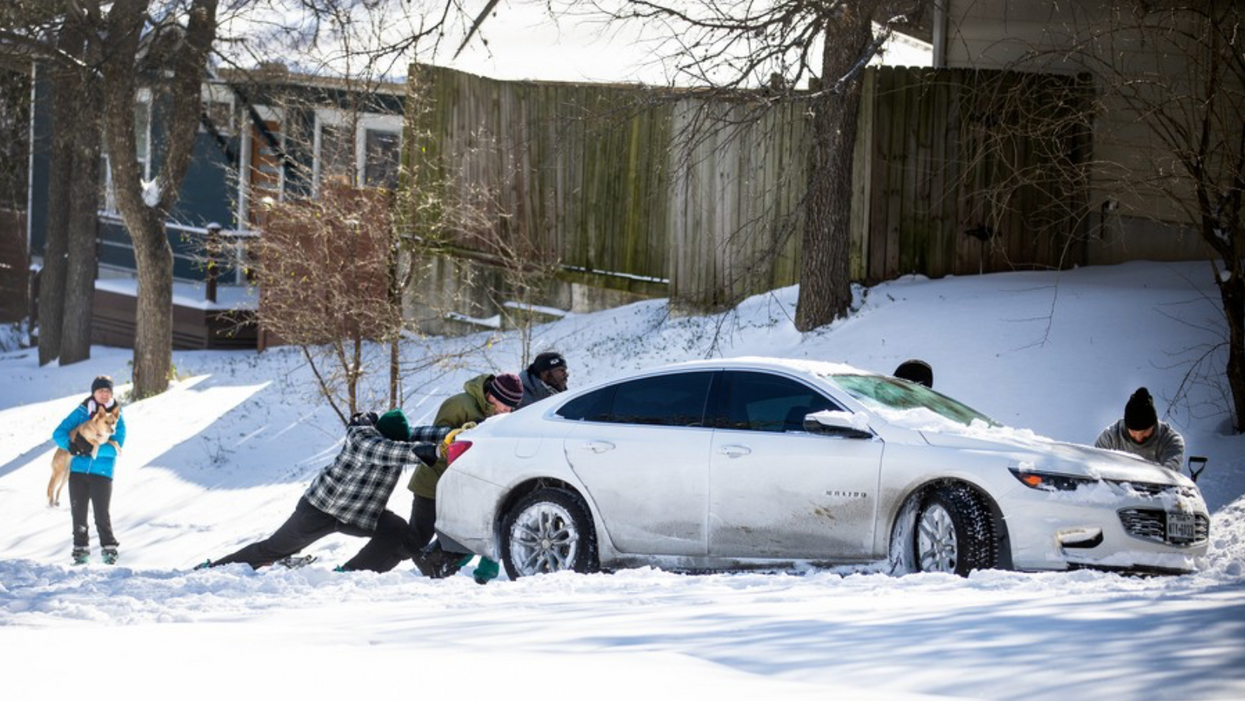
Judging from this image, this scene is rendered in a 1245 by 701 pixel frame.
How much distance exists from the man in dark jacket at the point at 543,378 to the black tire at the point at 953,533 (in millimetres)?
3389

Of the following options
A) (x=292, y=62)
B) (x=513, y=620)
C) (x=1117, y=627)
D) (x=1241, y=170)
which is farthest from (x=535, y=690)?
(x=292, y=62)

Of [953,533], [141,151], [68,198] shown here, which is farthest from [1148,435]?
[141,151]

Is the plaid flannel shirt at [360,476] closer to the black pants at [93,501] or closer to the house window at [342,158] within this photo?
the black pants at [93,501]

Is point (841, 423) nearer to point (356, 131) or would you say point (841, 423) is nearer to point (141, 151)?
point (356, 131)

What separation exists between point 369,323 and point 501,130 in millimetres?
4303

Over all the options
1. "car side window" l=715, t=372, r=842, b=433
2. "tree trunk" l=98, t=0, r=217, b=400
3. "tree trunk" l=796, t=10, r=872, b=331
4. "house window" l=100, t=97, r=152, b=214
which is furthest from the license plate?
"house window" l=100, t=97, r=152, b=214

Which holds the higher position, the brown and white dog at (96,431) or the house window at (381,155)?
the house window at (381,155)

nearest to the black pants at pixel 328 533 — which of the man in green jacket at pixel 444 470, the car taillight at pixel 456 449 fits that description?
the man in green jacket at pixel 444 470

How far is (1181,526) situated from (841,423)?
6.10 ft

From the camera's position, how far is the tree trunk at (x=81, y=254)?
25078 millimetres

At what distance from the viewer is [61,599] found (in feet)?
27.6

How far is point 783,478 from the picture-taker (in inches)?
345

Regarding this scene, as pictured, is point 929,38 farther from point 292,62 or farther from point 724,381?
point 724,381

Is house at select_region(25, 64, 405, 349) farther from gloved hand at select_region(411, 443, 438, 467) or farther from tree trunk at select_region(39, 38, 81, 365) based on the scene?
gloved hand at select_region(411, 443, 438, 467)
